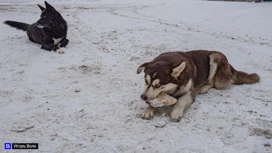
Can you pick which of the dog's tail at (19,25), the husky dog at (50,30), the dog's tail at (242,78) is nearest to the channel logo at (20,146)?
the dog's tail at (242,78)

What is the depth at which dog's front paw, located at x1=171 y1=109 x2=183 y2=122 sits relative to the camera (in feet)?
12.3

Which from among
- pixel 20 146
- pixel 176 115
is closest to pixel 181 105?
pixel 176 115

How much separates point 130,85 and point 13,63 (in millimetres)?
2899

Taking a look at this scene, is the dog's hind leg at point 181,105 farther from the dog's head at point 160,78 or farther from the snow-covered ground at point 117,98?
the dog's head at point 160,78

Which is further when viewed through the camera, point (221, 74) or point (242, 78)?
point (242, 78)

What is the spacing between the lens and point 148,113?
382cm

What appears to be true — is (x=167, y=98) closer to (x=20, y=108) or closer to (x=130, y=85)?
(x=130, y=85)

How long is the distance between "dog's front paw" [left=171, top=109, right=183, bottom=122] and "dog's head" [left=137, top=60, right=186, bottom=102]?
33cm

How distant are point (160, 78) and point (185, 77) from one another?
528mm

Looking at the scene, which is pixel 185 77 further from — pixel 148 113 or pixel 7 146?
pixel 7 146

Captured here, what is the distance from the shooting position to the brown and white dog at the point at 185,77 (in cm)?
376

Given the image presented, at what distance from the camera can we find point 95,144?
3256mm

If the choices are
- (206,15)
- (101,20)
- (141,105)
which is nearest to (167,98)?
(141,105)

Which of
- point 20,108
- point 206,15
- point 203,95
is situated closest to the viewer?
point 20,108
